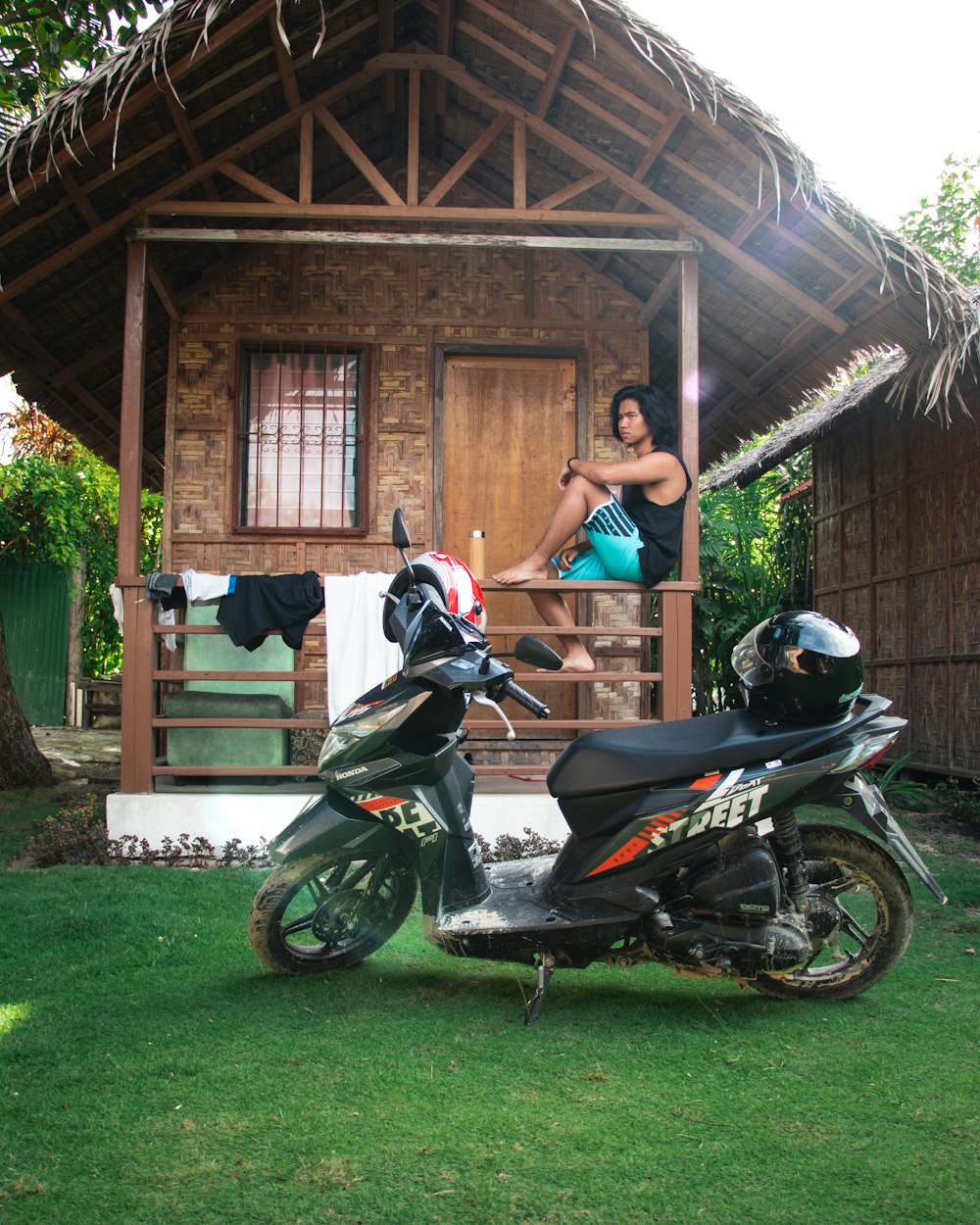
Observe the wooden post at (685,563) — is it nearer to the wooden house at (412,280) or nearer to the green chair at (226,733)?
the wooden house at (412,280)

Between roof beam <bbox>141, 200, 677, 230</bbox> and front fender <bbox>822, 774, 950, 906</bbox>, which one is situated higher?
roof beam <bbox>141, 200, 677, 230</bbox>

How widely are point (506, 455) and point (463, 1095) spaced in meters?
4.80

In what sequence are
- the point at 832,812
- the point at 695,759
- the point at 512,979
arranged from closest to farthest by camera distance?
the point at 695,759 → the point at 512,979 → the point at 832,812

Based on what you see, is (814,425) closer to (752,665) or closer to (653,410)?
(653,410)

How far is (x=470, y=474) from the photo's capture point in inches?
261

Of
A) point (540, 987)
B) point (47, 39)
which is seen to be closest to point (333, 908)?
point (540, 987)

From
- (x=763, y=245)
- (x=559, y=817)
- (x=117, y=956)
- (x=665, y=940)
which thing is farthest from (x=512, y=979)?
(x=763, y=245)

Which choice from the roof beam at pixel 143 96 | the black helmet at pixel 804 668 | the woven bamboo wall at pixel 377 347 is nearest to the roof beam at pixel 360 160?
the roof beam at pixel 143 96

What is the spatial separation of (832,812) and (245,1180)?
16.7 ft

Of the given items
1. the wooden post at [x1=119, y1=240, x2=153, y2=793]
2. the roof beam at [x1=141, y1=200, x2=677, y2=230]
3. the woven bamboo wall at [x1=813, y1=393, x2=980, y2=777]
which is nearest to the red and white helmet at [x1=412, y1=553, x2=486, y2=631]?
the wooden post at [x1=119, y1=240, x2=153, y2=793]

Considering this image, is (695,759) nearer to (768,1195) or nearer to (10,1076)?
(768,1195)

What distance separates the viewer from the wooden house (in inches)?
197

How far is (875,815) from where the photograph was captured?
2750mm

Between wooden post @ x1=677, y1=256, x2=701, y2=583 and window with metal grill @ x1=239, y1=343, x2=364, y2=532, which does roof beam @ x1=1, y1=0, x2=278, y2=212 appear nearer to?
window with metal grill @ x1=239, y1=343, x2=364, y2=532
